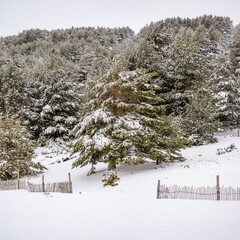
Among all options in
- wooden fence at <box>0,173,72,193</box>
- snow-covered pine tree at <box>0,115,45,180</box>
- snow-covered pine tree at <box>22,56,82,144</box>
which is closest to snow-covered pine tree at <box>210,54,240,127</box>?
snow-covered pine tree at <box>22,56,82,144</box>

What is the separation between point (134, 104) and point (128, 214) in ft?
28.3

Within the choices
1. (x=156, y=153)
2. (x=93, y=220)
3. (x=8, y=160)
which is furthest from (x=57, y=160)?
(x=93, y=220)

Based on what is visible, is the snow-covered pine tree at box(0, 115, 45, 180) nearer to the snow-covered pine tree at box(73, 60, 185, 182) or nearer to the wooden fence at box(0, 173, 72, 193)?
the wooden fence at box(0, 173, 72, 193)

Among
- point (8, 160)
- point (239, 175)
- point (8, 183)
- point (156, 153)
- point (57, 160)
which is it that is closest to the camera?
point (239, 175)

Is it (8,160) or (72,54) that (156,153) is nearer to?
(8,160)

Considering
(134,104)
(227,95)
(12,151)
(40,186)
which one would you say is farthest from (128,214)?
(227,95)

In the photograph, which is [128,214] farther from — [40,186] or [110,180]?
[40,186]

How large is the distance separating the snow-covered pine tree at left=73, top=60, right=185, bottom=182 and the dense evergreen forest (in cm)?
7

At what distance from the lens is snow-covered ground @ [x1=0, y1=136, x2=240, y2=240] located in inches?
243

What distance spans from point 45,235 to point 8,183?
8.26m

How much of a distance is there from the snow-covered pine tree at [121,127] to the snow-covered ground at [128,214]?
2.29 metres

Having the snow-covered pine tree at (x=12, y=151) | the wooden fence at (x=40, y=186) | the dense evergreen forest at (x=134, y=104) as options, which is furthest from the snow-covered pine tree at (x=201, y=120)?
the snow-covered pine tree at (x=12, y=151)

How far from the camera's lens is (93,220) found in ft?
24.0

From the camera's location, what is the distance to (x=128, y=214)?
768 centimetres
